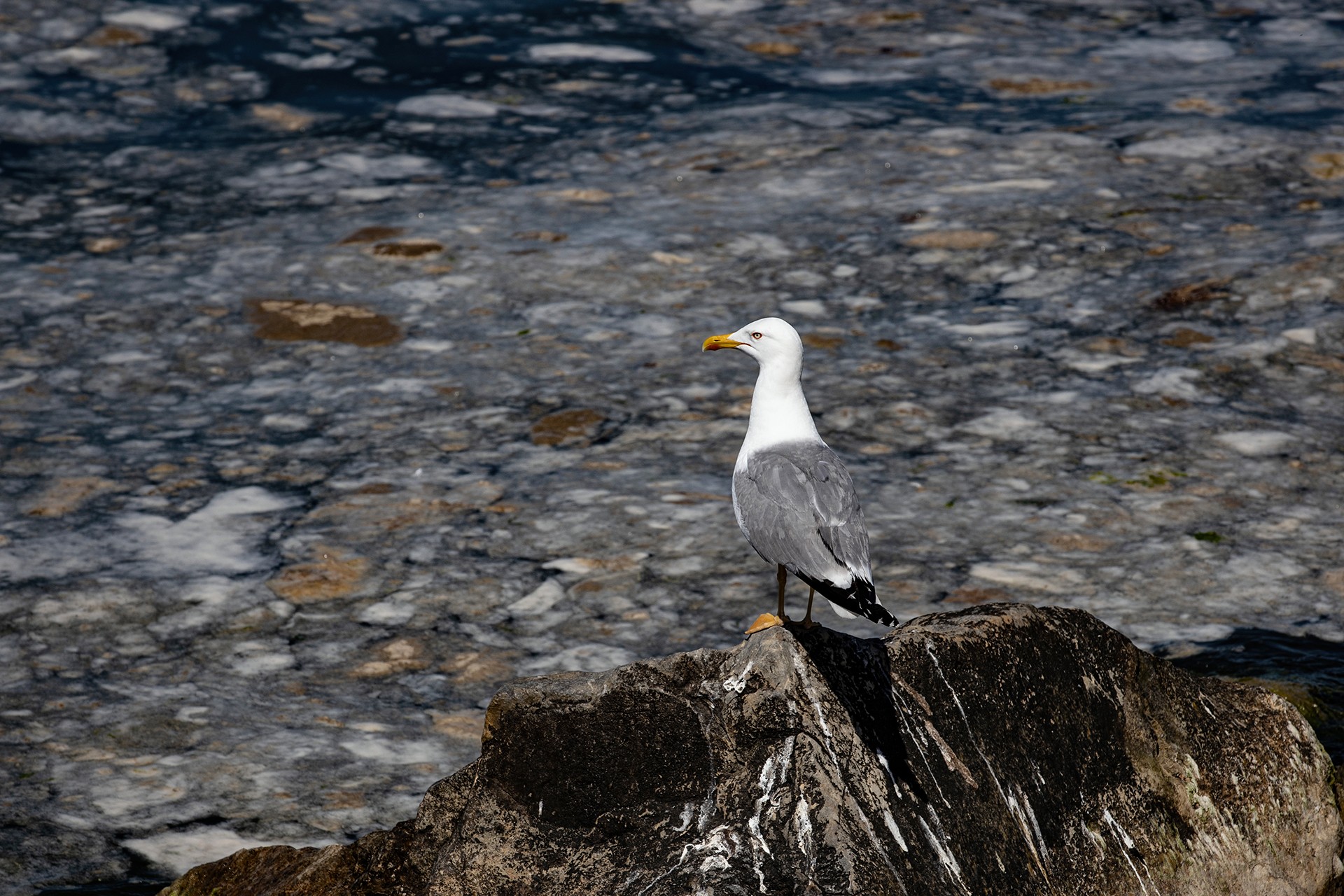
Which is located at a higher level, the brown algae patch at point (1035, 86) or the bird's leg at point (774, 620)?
the brown algae patch at point (1035, 86)

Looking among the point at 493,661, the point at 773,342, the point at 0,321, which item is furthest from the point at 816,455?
the point at 0,321

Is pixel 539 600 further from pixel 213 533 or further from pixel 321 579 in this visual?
pixel 213 533

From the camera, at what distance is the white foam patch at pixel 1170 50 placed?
32.4 ft

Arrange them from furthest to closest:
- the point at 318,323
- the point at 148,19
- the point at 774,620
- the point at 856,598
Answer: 1. the point at 148,19
2. the point at 318,323
3. the point at 774,620
4. the point at 856,598

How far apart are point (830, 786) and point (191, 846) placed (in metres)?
1.67

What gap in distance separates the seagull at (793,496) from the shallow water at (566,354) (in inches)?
36.7

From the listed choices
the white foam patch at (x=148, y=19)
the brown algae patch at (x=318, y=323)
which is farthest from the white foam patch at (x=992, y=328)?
the white foam patch at (x=148, y=19)

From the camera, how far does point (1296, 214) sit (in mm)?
7262

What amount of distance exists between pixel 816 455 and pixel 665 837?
3.80ft

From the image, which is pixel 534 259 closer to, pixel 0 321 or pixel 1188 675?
pixel 0 321

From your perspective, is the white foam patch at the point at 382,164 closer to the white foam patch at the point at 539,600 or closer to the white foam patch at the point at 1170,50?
the white foam patch at the point at 539,600

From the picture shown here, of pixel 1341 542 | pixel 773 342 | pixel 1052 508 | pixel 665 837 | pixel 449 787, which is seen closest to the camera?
pixel 665 837

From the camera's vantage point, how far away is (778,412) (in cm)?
360

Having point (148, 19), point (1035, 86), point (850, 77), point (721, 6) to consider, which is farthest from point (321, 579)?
point (721, 6)
